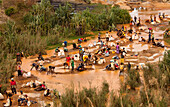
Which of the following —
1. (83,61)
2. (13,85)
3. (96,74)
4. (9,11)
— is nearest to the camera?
(13,85)

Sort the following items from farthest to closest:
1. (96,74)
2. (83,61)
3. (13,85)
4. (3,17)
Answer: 1. (3,17)
2. (83,61)
3. (96,74)
4. (13,85)

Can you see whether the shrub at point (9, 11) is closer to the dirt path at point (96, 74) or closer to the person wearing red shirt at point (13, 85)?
the dirt path at point (96, 74)

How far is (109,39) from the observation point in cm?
2545

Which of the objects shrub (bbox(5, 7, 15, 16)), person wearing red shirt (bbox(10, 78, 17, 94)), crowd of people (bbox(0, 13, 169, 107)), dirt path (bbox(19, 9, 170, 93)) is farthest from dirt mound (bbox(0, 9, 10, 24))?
person wearing red shirt (bbox(10, 78, 17, 94))

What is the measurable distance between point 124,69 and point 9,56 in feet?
28.5

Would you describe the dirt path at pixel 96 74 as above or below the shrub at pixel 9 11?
below

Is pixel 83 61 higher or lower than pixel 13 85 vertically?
lower

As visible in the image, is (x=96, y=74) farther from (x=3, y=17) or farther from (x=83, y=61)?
(x=3, y=17)

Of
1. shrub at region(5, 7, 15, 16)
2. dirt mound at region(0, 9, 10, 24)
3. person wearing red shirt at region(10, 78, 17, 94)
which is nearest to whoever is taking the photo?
person wearing red shirt at region(10, 78, 17, 94)

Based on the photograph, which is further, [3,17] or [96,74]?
[3,17]

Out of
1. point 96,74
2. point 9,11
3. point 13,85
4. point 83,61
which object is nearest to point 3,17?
point 9,11

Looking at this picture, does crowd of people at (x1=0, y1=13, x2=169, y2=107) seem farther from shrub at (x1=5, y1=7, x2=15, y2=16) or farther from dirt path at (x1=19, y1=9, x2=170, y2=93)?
shrub at (x1=5, y1=7, x2=15, y2=16)

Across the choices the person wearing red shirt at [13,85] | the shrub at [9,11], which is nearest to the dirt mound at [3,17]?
the shrub at [9,11]

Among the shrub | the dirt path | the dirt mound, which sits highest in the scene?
the shrub
